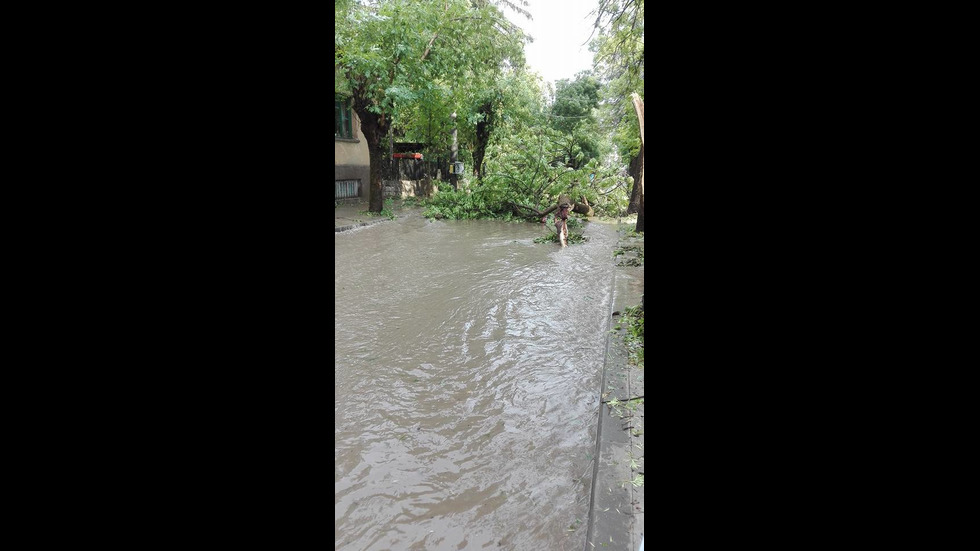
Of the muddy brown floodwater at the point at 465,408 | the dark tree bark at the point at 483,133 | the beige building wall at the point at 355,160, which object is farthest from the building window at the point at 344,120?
the muddy brown floodwater at the point at 465,408

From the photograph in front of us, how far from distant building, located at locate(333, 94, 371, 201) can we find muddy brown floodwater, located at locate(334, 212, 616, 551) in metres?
10.9

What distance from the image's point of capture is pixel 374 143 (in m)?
16.2

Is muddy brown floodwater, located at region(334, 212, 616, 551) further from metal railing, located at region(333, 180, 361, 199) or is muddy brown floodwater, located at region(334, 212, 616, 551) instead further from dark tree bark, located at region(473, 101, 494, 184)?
dark tree bark, located at region(473, 101, 494, 184)

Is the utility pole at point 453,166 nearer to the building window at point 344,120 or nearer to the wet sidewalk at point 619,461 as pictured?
the building window at point 344,120

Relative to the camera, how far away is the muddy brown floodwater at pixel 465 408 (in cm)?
294

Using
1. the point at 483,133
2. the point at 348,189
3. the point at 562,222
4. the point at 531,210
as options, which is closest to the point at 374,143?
the point at 348,189

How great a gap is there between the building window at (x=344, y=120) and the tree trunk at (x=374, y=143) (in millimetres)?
2748

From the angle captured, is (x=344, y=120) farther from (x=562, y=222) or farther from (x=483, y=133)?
(x=562, y=222)
